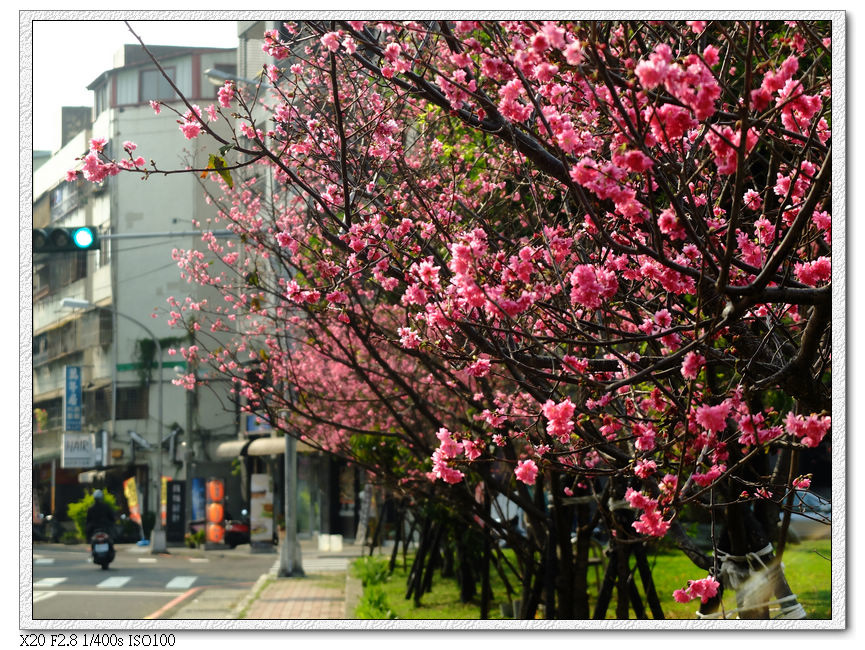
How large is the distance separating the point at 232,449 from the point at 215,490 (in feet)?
3.77

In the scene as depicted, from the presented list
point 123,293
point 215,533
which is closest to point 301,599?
point 123,293

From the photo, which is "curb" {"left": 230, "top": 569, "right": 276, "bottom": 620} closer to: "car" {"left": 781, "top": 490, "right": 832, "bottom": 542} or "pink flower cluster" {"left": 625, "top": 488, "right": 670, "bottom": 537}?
"car" {"left": 781, "top": 490, "right": 832, "bottom": 542}

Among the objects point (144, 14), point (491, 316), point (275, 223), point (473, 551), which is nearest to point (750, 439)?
point (491, 316)

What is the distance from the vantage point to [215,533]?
69.3 ft

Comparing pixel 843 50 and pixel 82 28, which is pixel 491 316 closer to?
pixel 843 50

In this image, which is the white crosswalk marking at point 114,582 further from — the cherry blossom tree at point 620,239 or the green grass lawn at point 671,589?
the cherry blossom tree at point 620,239

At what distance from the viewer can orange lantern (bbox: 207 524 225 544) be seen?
2089 cm

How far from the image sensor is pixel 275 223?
23.7ft

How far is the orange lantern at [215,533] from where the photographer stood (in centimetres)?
2089

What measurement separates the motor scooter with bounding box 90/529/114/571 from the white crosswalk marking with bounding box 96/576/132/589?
23.7 inches

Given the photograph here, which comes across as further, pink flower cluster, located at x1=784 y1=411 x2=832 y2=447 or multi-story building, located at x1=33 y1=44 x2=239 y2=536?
multi-story building, located at x1=33 y1=44 x2=239 y2=536

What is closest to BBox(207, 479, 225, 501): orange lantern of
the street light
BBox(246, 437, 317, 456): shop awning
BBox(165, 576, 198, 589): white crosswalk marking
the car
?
BBox(246, 437, 317, 456): shop awning

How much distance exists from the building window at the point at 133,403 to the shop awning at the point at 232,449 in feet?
9.47

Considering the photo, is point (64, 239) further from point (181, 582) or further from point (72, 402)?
point (181, 582)
